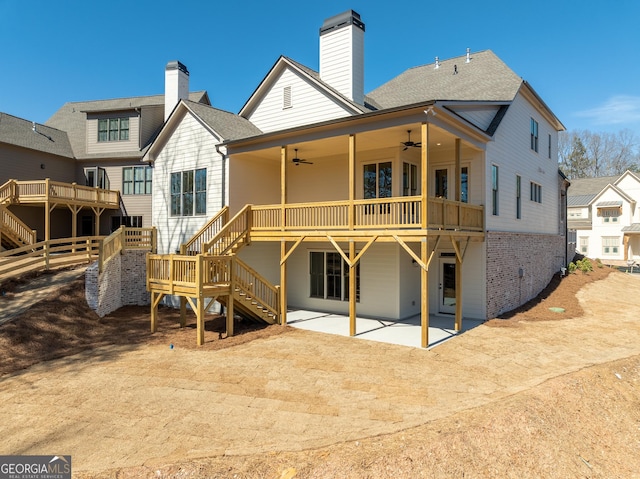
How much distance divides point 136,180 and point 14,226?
6852 mm

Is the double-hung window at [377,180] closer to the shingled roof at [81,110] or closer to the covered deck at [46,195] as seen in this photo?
the shingled roof at [81,110]

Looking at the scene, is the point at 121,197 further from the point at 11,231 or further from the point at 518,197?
the point at 518,197

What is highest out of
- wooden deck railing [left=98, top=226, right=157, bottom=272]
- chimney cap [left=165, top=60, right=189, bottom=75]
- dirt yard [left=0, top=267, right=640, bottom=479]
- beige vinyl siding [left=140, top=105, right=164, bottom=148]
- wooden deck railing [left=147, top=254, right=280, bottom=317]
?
chimney cap [left=165, top=60, right=189, bottom=75]

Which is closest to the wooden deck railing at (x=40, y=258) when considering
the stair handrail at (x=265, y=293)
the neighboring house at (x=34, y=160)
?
the neighboring house at (x=34, y=160)

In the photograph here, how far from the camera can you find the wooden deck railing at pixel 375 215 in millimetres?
11609

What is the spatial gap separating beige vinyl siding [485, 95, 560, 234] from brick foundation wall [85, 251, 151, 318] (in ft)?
48.3

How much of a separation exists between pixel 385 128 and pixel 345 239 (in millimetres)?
3648

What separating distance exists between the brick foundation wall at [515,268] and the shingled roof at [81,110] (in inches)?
818

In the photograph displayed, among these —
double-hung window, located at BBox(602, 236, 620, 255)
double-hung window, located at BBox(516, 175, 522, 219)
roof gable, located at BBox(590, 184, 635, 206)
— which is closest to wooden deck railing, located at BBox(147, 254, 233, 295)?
double-hung window, located at BBox(516, 175, 522, 219)

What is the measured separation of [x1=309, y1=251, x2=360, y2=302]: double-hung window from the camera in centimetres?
1634

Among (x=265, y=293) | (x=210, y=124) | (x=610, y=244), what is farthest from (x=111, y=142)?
(x=610, y=244)

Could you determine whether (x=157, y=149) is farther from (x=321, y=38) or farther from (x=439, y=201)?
(x=439, y=201)

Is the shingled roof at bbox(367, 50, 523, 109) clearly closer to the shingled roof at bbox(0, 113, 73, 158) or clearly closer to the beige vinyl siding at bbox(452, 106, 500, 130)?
the beige vinyl siding at bbox(452, 106, 500, 130)

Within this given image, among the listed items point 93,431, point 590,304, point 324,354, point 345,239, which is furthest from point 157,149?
point 590,304
